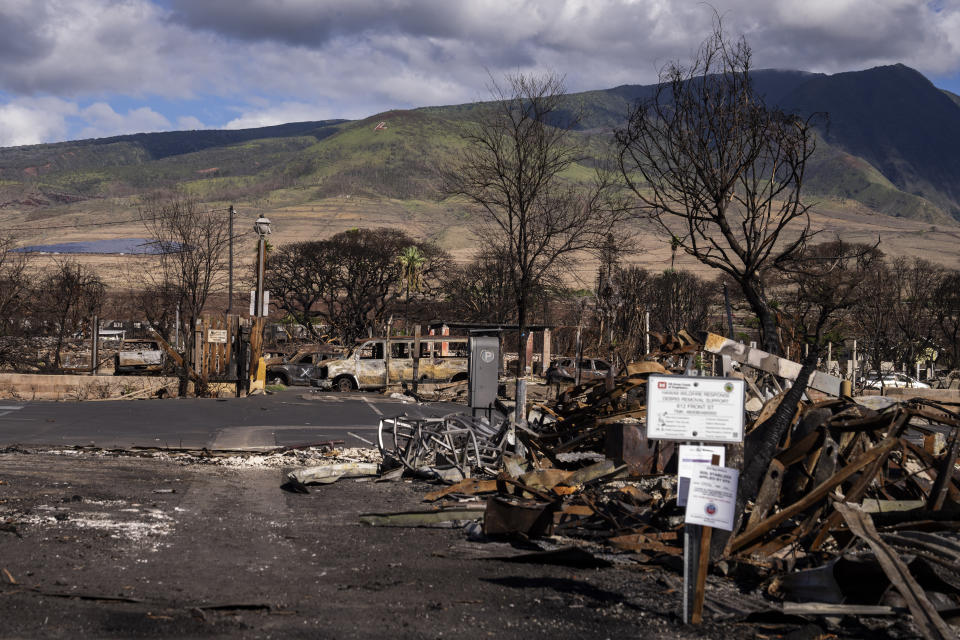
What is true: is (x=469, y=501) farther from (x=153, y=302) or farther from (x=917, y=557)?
(x=153, y=302)

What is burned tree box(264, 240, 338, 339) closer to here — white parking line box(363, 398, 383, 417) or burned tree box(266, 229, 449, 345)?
burned tree box(266, 229, 449, 345)

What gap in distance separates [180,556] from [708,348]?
5.73 metres

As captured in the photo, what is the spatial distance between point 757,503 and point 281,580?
12.1ft

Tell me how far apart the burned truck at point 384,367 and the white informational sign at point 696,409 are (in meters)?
23.8

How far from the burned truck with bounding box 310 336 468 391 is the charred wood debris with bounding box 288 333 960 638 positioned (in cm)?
1752

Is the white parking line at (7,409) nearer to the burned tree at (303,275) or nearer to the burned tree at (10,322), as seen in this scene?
the burned tree at (10,322)

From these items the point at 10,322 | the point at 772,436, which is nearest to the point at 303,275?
the point at 10,322

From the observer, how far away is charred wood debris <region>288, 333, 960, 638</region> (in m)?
6.26

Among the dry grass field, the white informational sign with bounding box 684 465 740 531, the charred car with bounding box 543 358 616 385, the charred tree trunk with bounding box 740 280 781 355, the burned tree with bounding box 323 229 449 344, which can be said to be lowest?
the charred car with bounding box 543 358 616 385

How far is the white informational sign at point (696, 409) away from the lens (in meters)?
6.04

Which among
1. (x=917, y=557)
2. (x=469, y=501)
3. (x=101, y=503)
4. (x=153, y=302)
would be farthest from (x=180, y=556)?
(x=153, y=302)

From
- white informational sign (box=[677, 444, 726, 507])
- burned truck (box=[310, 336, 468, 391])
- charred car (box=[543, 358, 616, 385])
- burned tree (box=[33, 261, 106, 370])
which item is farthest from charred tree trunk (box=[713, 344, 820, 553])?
burned tree (box=[33, 261, 106, 370])

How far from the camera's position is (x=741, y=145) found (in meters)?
15.9

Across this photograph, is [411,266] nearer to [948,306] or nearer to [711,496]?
[948,306]
